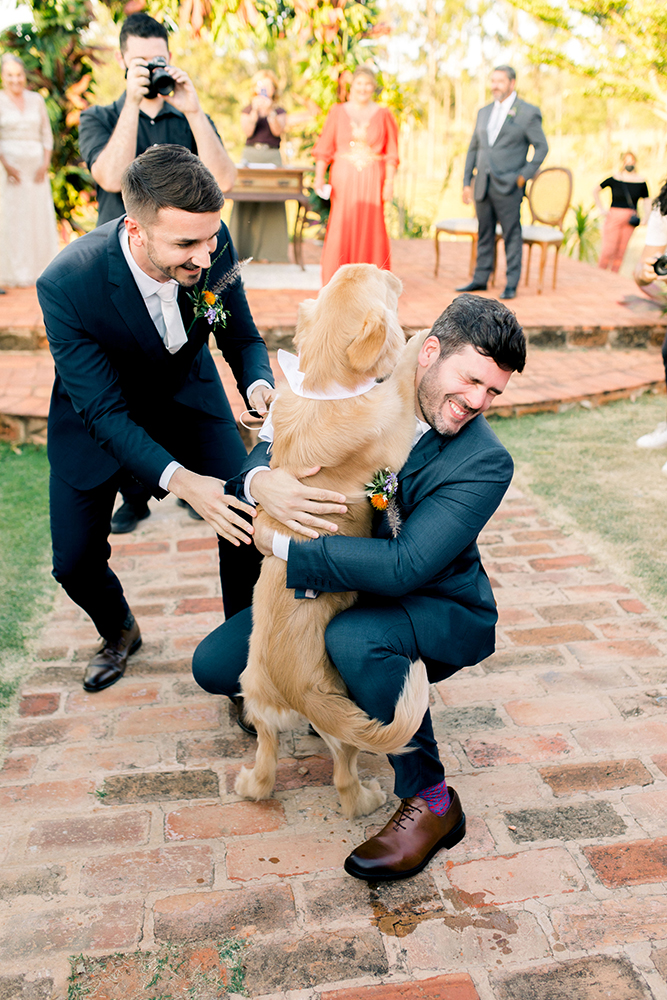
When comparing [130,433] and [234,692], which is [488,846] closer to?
[234,692]

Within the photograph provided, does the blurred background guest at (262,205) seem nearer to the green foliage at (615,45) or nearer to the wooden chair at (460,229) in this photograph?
the wooden chair at (460,229)

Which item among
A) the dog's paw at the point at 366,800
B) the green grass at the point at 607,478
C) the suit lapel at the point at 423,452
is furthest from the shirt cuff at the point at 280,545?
the green grass at the point at 607,478

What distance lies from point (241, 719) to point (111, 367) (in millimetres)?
1399

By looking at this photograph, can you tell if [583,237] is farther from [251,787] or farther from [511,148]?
[251,787]

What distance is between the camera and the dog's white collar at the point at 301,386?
2.09m

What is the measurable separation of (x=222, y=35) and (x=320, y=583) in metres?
8.50

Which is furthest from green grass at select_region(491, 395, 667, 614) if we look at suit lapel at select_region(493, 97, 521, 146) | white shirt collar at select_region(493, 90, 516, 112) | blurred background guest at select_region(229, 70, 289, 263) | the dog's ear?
blurred background guest at select_region(229, 70, 289, 263)

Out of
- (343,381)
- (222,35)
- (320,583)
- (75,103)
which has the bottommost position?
(320,583)

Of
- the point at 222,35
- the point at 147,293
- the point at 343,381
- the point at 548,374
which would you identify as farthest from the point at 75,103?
the point at 343,381

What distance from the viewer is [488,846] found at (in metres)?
2.26

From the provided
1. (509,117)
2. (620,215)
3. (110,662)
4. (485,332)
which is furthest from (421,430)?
(620,215)

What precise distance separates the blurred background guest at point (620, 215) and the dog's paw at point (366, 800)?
33.7 feet

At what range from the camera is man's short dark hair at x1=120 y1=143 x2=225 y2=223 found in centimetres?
234

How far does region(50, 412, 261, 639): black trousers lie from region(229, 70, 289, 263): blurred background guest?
7424 millimetres
